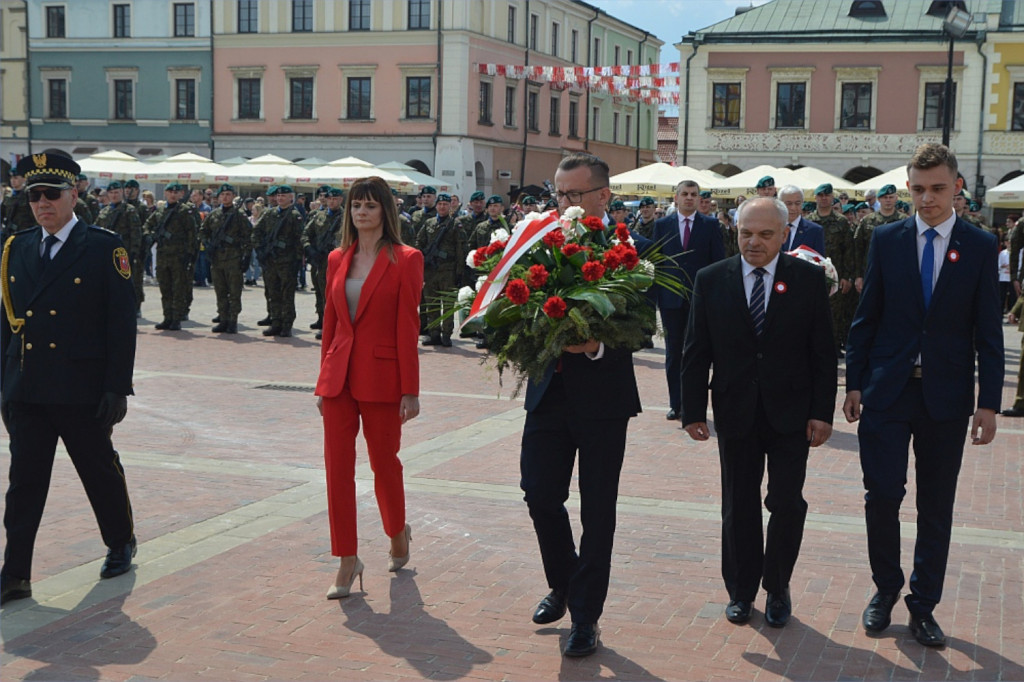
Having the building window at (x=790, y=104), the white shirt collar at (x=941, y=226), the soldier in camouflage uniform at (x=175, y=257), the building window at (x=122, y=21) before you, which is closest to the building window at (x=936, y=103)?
the building window at (x=790, y=104)

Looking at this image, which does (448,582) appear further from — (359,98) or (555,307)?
(359,98)

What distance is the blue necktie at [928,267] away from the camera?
541cm

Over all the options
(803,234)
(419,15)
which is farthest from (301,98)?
(803,234)

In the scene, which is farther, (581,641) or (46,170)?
(46,170)

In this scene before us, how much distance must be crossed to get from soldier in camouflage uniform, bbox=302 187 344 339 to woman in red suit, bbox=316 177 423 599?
1239 centimetres

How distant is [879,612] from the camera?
543 cm

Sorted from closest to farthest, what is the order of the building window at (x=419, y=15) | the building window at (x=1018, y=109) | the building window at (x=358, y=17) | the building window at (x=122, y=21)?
the building window at (x=1018, y=109), the building window at (x=419, y=15), the building window at (x=358, y=17), the building window at (x=122, y=21)

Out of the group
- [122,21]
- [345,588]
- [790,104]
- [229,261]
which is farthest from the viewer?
[122,21]

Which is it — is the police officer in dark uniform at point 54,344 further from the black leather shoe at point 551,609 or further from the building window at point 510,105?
the building window at point 510,105

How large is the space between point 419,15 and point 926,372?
46.5 m

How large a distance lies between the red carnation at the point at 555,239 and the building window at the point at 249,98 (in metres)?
49.2

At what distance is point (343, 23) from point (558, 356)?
47.7 meters

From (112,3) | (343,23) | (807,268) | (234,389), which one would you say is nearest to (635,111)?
(343,23)

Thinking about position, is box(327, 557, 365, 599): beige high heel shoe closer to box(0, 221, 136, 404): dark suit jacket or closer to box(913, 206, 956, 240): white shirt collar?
box(0, 221, 136, 404): dark suit jacket
